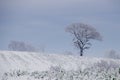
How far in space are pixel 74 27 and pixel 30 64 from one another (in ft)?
62.3

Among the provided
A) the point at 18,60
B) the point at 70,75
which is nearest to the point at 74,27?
the point at 18,60

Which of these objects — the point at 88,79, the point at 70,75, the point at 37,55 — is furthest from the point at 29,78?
the point at 37,55

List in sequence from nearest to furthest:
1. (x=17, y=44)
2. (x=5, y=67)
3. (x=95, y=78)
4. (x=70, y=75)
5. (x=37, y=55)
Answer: (x=95, y=78) → (x=70, y=75) → (x=5, y=67) → (x=37, y=55) → (x=17, y=44)

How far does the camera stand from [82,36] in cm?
3994

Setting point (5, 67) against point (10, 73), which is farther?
point (5, 67)

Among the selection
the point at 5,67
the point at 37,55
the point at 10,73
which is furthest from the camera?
the point at 37,55

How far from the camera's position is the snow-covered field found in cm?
1331

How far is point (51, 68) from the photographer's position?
17344 millimetres

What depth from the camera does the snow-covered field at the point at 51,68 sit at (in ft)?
43.7

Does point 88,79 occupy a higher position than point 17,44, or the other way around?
point 17,44

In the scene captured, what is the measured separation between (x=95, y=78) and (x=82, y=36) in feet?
90.6

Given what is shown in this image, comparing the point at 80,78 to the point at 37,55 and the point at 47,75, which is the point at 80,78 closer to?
the point at 47,75

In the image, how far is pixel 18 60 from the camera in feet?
73.6

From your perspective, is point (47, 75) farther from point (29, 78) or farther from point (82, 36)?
point (82, 36)
